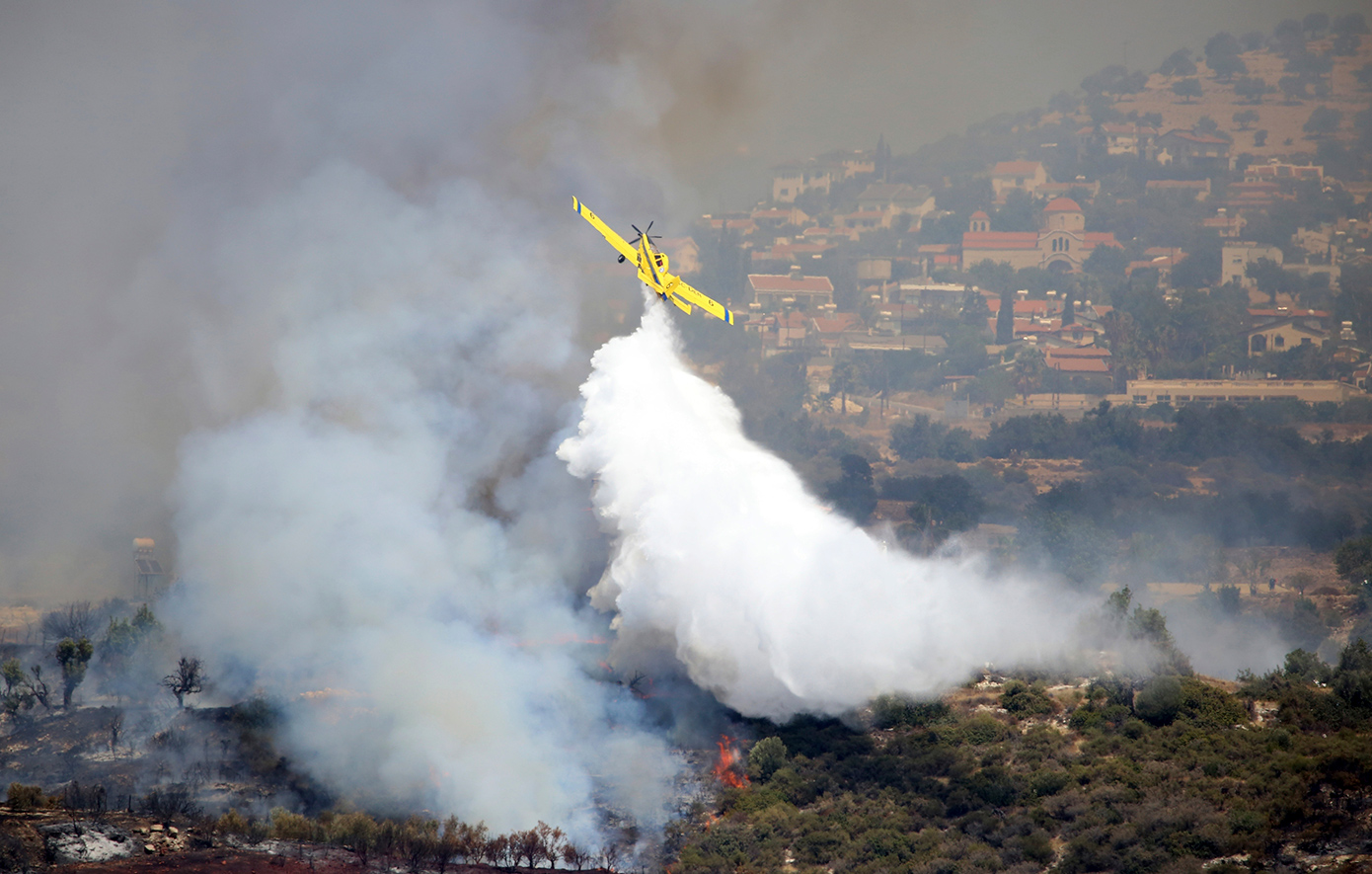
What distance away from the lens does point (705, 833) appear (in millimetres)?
47844

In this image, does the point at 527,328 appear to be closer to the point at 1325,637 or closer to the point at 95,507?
the point at 95,507

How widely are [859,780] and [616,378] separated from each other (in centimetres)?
2010

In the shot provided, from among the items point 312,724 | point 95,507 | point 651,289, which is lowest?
point 312,724

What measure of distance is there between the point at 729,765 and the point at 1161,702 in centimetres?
1733

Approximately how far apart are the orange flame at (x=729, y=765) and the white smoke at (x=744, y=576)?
1650 mm

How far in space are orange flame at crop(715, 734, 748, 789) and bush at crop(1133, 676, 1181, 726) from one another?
16101mm

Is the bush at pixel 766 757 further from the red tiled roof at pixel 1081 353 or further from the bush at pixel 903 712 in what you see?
the red tiled roof at pixel 1081 353

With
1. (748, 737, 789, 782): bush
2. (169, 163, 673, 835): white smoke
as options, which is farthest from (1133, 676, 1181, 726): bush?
(169, 163, 673, 835): white smoke

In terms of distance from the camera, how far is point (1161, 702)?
50.5 m

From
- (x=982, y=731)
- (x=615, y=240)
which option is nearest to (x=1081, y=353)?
(x=615, y=240)

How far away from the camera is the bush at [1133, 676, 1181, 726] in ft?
166

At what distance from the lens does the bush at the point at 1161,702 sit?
5047 cm

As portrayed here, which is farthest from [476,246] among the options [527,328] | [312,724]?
[312,724]

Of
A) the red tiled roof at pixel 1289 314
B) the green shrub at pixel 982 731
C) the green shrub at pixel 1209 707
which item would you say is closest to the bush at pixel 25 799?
the green shrub at pixel 982 731
